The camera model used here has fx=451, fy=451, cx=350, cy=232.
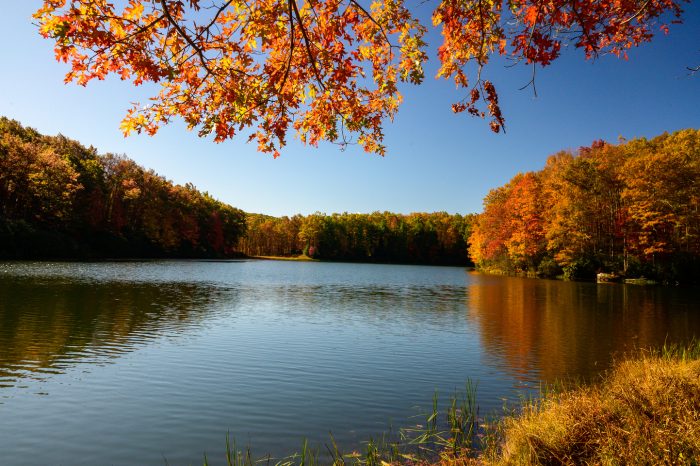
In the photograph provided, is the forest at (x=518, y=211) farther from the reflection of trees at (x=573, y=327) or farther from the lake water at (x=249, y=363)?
the lake water at (x=249, y=363)

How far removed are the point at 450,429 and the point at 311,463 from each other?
2763 mm

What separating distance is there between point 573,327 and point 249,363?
1486cm

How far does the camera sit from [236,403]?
9.35 meters

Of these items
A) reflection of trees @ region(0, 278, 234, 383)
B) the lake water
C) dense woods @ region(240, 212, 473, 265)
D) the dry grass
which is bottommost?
the lake water

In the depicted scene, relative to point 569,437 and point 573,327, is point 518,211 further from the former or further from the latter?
point 569,437

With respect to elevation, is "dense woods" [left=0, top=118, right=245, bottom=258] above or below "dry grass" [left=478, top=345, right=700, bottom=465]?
above

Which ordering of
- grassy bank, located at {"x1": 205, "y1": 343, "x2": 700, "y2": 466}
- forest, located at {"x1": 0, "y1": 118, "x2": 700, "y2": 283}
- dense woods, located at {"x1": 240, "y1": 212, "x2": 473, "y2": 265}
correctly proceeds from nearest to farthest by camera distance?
1. grassy bank, located at {"x1": 205, "y1": 343, "x2": 700, "y2": 466}
2. forest, located at {"x1": 0, "y1": 118, "x2": 700, "y2": 283}
3. dense woods, located at {"x1": 240, "y1": 212, "x2": 473, "y2": 265}

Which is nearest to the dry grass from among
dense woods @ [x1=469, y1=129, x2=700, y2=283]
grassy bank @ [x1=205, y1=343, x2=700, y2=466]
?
grassy bank @ [x1=205, y1=343, x2=700, y2=466]

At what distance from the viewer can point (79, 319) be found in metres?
18.0

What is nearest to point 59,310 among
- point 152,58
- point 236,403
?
point 236,403

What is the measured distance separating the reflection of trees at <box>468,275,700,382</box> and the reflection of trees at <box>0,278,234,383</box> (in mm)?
12297

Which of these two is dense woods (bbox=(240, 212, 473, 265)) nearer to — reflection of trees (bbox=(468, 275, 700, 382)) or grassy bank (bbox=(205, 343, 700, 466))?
reflection of trees (bbox=(468, 275, 700, 382))

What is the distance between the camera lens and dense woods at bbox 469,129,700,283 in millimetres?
45562

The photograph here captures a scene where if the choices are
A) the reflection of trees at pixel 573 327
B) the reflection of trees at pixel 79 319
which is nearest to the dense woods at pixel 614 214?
Result: the reflection of trees at pixel 573 327
